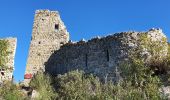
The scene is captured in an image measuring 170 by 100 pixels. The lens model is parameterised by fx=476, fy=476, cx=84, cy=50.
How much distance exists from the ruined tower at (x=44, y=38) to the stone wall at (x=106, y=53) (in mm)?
2093

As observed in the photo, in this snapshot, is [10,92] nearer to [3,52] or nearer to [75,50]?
[3,52]

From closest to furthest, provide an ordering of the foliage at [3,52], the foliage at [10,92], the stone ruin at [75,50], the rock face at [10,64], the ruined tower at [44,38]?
1. the foliage at [10,92]
2. the stone ruin at [75,50]
3. the foliage at [3,52]
4. the rock face at [10,64]
5. the ruined tower at [44,38]

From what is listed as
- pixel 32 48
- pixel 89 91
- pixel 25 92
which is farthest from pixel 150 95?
pixel 32 48

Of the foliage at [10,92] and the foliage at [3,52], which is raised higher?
the foliage at [3,52]

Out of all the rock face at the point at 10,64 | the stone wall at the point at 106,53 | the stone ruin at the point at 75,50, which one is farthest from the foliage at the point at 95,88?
the rock face at the point at 10,64

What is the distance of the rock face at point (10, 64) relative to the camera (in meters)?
41.2

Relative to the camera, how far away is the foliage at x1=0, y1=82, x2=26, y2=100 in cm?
3297

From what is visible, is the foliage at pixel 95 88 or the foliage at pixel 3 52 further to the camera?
the foliage at pixel 3 52

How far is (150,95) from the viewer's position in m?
25.7

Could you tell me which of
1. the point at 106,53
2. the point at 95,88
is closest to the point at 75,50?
the point at 106,53

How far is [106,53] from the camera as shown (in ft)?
126


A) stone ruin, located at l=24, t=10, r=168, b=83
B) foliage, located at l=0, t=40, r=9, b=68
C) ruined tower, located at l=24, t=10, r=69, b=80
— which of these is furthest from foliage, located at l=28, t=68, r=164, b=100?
ruined tower, located at l=24, t=10, r=69, b=80

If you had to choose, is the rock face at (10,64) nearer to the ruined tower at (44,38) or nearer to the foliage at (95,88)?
the ruined tower at (44,38)

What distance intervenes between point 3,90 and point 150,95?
1345cm
